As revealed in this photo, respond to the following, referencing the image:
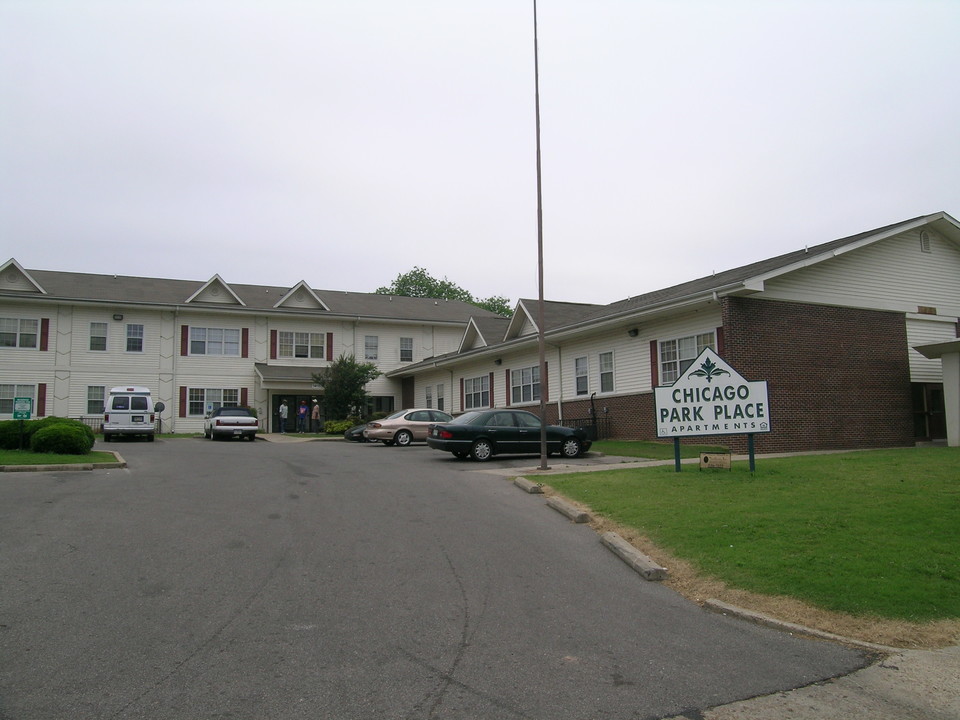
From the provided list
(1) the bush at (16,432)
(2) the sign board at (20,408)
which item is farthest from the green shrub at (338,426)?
(2) the sign board at (20,408)

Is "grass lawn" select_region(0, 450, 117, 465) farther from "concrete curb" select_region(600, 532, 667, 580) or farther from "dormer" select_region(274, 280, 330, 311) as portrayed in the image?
"dormer" select_region(274, 280, 330, 311)

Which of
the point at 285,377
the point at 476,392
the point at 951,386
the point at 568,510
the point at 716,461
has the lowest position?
the point at 568,510

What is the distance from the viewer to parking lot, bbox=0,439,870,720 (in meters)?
4.86

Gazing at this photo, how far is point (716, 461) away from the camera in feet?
43.9

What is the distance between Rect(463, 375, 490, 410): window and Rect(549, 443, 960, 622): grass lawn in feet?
67.9

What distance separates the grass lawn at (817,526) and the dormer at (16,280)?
33.5 metres

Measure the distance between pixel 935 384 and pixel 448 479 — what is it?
691 inches

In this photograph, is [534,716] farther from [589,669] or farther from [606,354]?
[606,354]

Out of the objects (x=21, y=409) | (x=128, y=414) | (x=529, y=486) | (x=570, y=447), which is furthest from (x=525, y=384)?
(x=21, y=409)

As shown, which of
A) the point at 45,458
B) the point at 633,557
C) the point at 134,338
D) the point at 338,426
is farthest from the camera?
the point at 134,338

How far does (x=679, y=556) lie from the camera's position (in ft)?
27.9

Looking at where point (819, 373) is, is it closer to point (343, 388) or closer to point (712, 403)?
point (712, 403)

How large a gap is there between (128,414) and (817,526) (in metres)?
25.7

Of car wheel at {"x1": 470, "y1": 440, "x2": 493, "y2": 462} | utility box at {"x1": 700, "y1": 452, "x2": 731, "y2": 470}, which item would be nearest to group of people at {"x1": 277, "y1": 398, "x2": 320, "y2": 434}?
car wheel at {"x1": 470, "y1": 440, "x2": 493, "y2": 462}
